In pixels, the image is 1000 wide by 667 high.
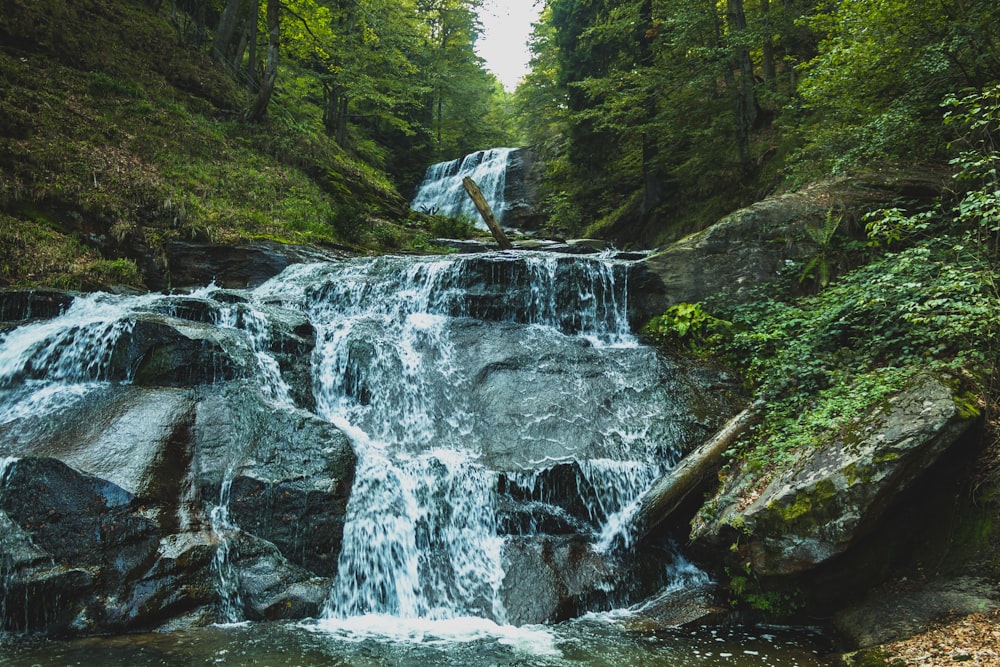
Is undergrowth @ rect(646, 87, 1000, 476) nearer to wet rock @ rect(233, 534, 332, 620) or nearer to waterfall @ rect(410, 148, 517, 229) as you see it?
wet rock @ rect(233, 534, 332, 620)

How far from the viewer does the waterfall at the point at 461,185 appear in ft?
76.5

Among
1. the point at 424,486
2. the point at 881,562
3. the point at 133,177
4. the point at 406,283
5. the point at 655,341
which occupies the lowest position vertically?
the point at 881,562

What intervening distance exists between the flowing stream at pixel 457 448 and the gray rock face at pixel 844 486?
2.51ft

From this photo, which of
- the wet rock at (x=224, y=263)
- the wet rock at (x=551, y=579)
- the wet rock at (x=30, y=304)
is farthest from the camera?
the wet rock at (x=224, y=263)

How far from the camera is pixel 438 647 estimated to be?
4406mm

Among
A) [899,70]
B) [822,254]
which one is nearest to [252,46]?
[899,70]

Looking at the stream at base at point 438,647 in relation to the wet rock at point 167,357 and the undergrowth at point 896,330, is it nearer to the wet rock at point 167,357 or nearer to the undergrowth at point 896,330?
the undergrowth at point 896,330

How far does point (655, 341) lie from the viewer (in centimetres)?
921

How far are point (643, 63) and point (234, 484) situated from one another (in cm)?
1560

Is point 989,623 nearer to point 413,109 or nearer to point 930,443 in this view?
point 930,443

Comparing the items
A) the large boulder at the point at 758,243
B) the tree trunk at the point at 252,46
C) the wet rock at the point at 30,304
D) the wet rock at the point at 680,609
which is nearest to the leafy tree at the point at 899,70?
the large boulder at the point at 758,243

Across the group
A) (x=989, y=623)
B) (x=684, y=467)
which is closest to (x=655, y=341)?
(x=684, y=467)

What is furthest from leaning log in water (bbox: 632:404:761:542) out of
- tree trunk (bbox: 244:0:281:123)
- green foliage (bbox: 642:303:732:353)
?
tree trunk (bbox: 244:0:281:123)

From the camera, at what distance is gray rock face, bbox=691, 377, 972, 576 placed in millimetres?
4410
